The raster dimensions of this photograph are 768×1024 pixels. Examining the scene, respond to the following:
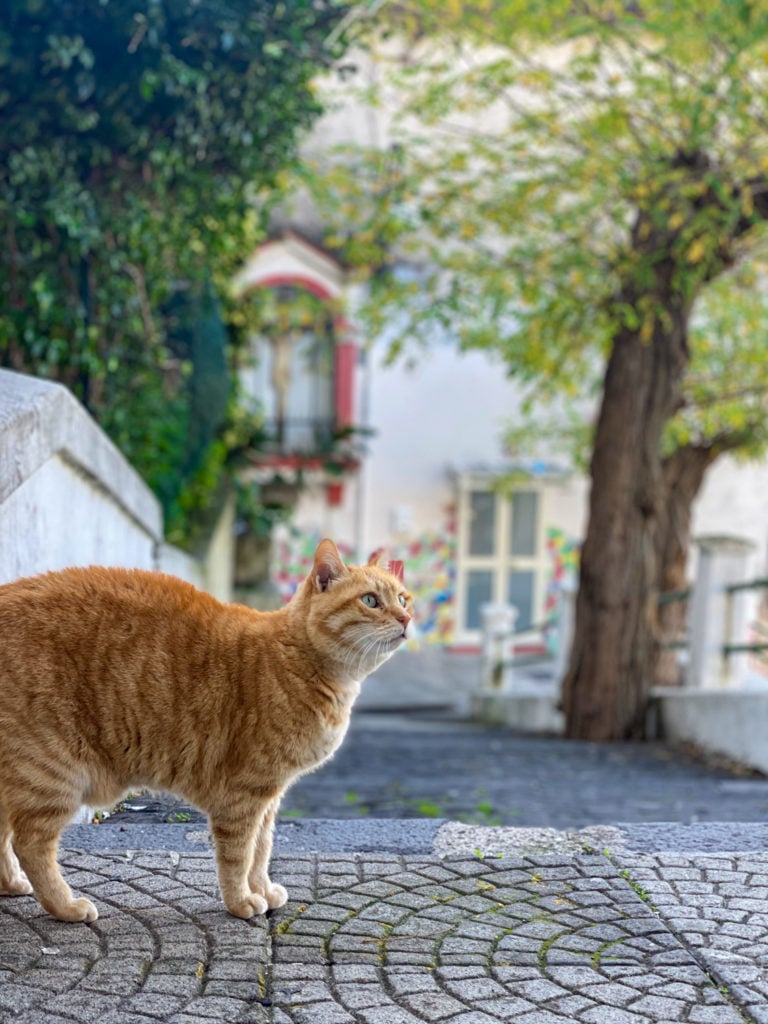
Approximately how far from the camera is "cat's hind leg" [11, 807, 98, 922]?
2.66m

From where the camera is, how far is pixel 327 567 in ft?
9.93

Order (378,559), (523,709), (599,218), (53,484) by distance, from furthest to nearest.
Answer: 1. (523,709)
2. (599,218)
3. (53,484)
4. (378,559)

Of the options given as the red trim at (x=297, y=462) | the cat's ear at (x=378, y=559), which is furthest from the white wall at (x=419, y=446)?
the cat's ear at (x=378, y=559)

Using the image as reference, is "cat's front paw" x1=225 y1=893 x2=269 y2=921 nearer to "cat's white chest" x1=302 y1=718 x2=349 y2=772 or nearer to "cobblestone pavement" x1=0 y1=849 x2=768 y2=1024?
"cobblestone pavement" x1=0 y1=849 x2=768 y2=1024

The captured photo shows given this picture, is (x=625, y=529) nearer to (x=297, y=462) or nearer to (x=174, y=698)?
(x=174, y=698)

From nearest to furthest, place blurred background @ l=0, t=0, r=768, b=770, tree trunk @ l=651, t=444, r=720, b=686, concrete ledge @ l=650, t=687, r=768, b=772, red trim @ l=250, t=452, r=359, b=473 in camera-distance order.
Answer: blurred background @ l=0, t=0, r=768, b=770 < concrete ledge @ l=650, t=687, r=768, b=772 < tree trunk @ l=651, t=444, r=720, b=686 < red trim @ l=250, t=452, r=359, b=473

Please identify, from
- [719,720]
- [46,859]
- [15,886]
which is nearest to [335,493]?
[719,720]

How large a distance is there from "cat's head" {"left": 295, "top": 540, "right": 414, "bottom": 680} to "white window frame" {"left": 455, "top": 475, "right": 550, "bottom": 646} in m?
17.5

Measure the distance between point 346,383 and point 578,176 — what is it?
36.3 feet

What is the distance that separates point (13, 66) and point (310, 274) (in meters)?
14.1

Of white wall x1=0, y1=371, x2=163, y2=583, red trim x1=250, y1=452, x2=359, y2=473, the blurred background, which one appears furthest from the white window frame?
white wall x1=0, y1=371, x2=163, y2=583

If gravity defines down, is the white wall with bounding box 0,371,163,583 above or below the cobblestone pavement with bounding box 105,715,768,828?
above

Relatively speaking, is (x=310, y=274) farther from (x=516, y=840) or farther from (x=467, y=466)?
(x=516, y=840)

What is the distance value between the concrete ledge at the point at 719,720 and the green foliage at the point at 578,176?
306cm
